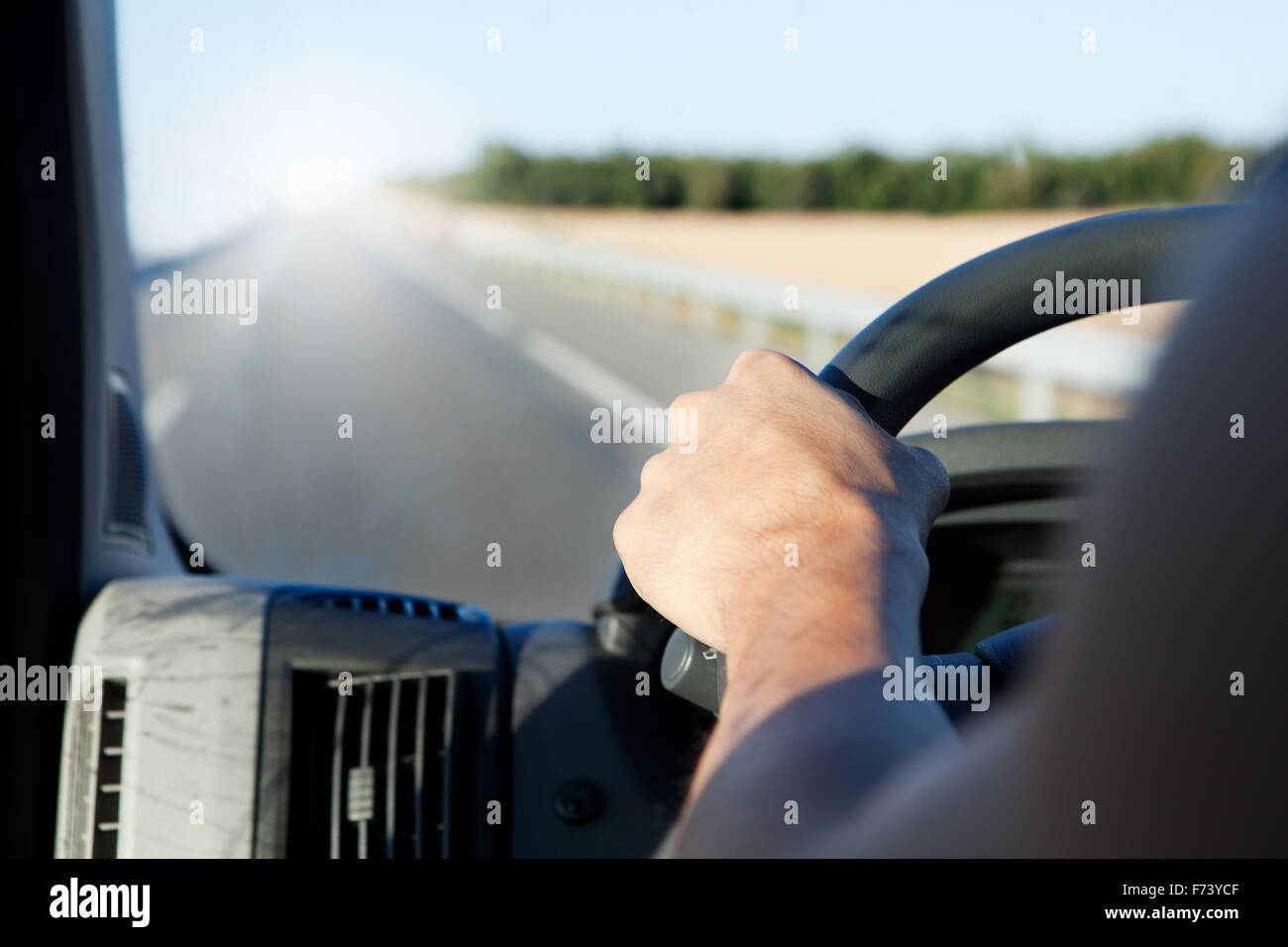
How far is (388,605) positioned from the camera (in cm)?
182

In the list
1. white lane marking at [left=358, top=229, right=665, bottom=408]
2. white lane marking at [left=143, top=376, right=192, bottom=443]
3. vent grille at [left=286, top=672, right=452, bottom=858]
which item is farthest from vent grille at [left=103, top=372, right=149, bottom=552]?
white lane marking at [left=143, top=376, right=192, bottom=443]

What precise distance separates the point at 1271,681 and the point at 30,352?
1751 millimetres

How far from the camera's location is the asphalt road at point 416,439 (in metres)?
5.46

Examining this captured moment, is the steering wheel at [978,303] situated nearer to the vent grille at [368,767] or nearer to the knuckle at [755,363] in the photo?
the knuckle at [755,363]

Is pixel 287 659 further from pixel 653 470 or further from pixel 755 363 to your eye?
pixel 755 363

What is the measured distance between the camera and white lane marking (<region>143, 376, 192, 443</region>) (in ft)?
31.0

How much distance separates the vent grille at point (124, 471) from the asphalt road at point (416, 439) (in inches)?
7.4

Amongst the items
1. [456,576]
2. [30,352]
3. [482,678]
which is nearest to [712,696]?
[482,678]

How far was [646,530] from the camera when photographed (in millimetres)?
1082

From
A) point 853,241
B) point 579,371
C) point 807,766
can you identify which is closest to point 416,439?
point 579,371

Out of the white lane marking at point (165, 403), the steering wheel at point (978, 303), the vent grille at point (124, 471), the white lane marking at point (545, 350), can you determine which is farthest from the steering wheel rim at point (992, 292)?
the white lane marking at point (165, 403)

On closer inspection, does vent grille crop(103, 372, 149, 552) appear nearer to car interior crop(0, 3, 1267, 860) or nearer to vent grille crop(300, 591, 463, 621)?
car interior crop(0, 3, 1267, 860)

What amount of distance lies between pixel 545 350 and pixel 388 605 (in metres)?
12.4
